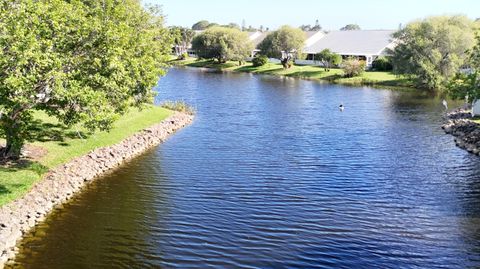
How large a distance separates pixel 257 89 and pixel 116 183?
57104 mm

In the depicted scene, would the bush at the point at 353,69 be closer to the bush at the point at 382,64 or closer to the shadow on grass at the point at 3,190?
the bush at the point at 382,64

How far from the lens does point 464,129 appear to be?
45.8m

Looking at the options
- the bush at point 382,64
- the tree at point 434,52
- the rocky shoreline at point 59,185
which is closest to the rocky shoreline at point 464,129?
the rocky shoreline at point 59,185

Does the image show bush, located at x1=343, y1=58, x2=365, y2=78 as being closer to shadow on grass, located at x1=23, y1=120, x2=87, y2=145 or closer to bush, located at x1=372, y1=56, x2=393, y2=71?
bush, located at x1=372, y1=56, x2=393, y2=71

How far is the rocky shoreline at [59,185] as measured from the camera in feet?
71.0

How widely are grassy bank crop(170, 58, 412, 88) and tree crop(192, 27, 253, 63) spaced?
8.49 feet

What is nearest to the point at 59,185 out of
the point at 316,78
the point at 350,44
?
the point at 316,78

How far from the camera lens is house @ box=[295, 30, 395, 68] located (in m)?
121

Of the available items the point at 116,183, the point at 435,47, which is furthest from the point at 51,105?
the point at 435,47

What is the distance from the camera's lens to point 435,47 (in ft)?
279

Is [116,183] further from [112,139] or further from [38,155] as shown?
[112,139]

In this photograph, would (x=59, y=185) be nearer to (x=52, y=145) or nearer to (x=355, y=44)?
(x=52, y=145)

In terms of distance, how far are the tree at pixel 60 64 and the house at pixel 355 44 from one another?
99282mm

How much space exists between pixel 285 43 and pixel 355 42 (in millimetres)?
19277
